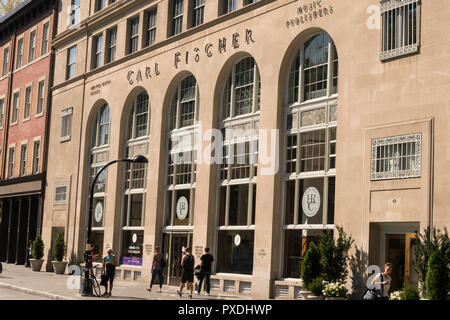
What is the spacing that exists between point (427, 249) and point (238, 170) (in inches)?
420

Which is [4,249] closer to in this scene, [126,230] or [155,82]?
[126,230]

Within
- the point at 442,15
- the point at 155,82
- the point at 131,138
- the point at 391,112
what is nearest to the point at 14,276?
the point at 131,138

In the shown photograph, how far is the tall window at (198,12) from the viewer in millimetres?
31312

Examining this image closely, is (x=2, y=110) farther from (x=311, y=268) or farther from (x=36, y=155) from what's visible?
(x=311, y=268)

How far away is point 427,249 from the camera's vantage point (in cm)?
1844

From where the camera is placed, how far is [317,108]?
2422 cm

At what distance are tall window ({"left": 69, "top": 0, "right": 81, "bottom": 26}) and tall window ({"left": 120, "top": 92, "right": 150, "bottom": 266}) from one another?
9.28 m

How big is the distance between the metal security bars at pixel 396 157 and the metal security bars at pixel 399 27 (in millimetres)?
2554

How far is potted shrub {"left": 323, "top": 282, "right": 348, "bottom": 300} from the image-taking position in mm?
20672

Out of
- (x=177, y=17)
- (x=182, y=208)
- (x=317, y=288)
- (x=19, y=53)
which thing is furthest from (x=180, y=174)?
(x=19, y=53)

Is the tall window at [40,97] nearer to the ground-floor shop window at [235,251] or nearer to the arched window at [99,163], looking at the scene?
the arched window at [99,163]

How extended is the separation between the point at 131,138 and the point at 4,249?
1982 cm

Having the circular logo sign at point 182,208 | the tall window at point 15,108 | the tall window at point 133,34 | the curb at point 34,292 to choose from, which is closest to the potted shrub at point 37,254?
the tall window at point 15,108

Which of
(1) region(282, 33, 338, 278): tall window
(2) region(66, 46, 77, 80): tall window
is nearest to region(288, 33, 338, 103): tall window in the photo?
(1) region(282, 33, 338, 278): tall window
